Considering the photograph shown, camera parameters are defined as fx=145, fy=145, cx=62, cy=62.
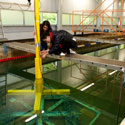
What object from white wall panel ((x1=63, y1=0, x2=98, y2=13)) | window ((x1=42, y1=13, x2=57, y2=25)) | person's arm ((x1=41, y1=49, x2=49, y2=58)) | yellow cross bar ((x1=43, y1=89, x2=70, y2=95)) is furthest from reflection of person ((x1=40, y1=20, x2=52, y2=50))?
white wall panel ((x1=63, y1=0, x2=98, y2=13))

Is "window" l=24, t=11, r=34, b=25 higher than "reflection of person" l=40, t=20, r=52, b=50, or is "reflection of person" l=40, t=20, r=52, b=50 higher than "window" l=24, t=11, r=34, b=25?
"window" l=24, t=11, r=34, b=25

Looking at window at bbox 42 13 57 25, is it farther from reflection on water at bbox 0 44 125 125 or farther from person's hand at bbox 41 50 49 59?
person's hand at bbox 41 50 49 59

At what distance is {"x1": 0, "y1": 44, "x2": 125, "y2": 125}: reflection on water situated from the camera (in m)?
2.32

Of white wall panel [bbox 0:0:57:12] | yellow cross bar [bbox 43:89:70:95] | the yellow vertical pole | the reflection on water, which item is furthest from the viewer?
white wall panel [bbox 0:0:57:12]

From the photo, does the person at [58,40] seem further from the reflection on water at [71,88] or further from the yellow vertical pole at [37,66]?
the reflection on water at [71,88]

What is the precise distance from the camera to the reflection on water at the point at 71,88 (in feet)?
7.60

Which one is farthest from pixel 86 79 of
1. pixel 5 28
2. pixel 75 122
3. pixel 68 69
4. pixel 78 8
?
pixel 78 8

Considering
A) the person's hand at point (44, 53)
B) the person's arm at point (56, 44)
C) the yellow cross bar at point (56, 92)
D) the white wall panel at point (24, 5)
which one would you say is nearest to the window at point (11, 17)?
the white wall panel at point (24, 5)

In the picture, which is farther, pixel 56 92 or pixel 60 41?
pixel 56 92

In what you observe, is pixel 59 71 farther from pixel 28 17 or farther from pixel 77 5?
pixel 77 5

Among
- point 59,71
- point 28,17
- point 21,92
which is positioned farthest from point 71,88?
point 28,17

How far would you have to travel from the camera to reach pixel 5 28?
634 cm

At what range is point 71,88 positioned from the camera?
3.31 metres

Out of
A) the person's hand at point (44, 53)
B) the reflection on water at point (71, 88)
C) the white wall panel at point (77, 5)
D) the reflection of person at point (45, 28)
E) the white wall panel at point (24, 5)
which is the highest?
the white wall panel at point (77, 5)
